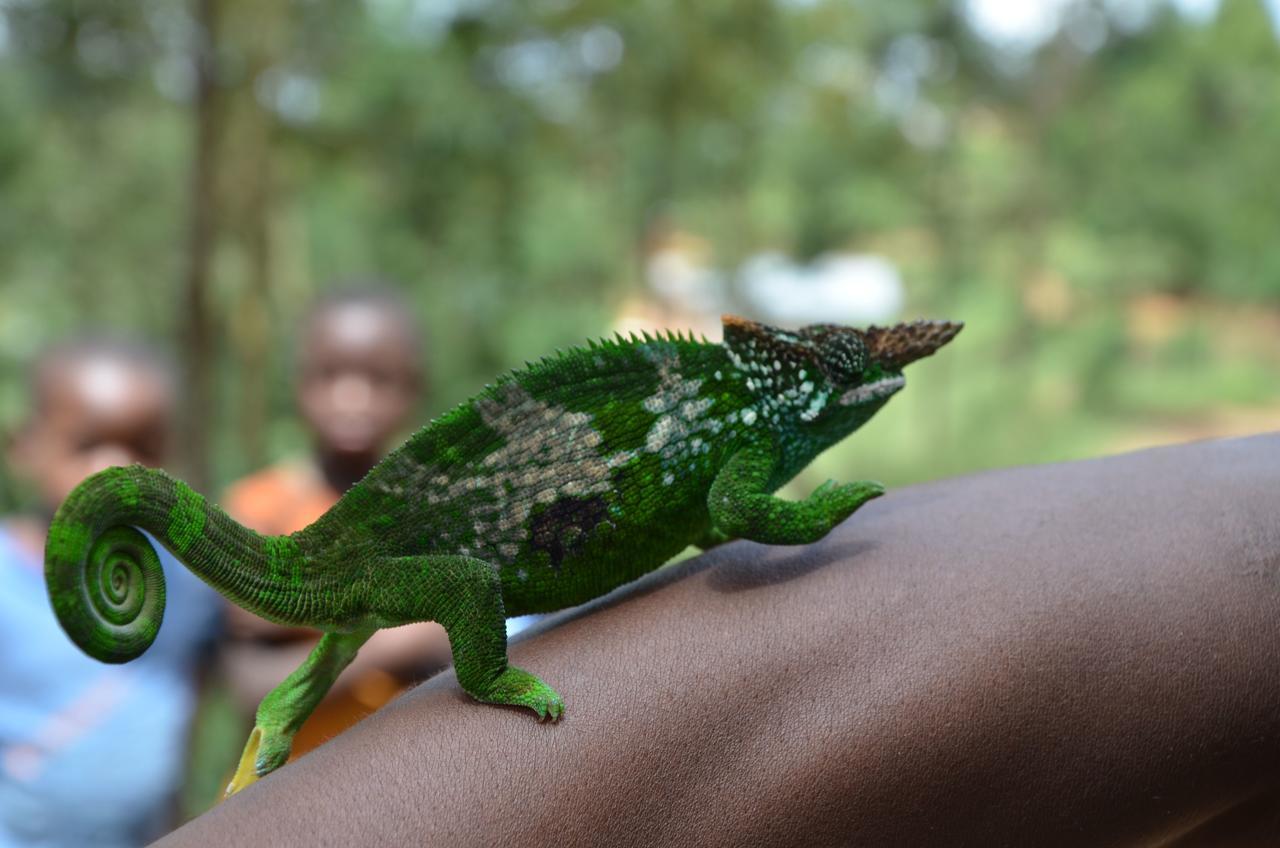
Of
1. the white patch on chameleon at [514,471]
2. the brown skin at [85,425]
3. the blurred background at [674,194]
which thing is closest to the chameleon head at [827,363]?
the white patch on chameleon at [514,471]

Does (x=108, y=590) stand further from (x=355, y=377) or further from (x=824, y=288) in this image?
(x=824, y=288)

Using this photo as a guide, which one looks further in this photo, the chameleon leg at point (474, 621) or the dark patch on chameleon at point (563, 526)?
the dark patch on chameleon at point (563, 526)

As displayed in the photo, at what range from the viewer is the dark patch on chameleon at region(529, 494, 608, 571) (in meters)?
1.11

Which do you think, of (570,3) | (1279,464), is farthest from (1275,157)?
(1279,464)

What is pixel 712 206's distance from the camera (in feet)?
32.4

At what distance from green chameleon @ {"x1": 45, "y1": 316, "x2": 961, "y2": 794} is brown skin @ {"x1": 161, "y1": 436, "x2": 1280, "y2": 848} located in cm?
7

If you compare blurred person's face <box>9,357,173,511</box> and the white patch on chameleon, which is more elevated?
blurred person's face <box>9,357,173,511</box>

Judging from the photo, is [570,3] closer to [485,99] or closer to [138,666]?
[485,99]

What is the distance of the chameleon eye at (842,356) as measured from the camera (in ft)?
4.12

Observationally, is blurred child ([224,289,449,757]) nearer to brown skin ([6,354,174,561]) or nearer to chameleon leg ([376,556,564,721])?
brown skin ([6,354,174,561])

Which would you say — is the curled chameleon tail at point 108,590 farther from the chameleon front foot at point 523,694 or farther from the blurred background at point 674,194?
the blurred background at point 674,194

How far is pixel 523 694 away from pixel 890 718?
0.32 meters

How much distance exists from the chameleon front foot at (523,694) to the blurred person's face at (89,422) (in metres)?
1.48

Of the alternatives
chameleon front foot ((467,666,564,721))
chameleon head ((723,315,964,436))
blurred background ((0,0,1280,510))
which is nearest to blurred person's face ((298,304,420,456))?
chameleon head ((723,315,964,436))
